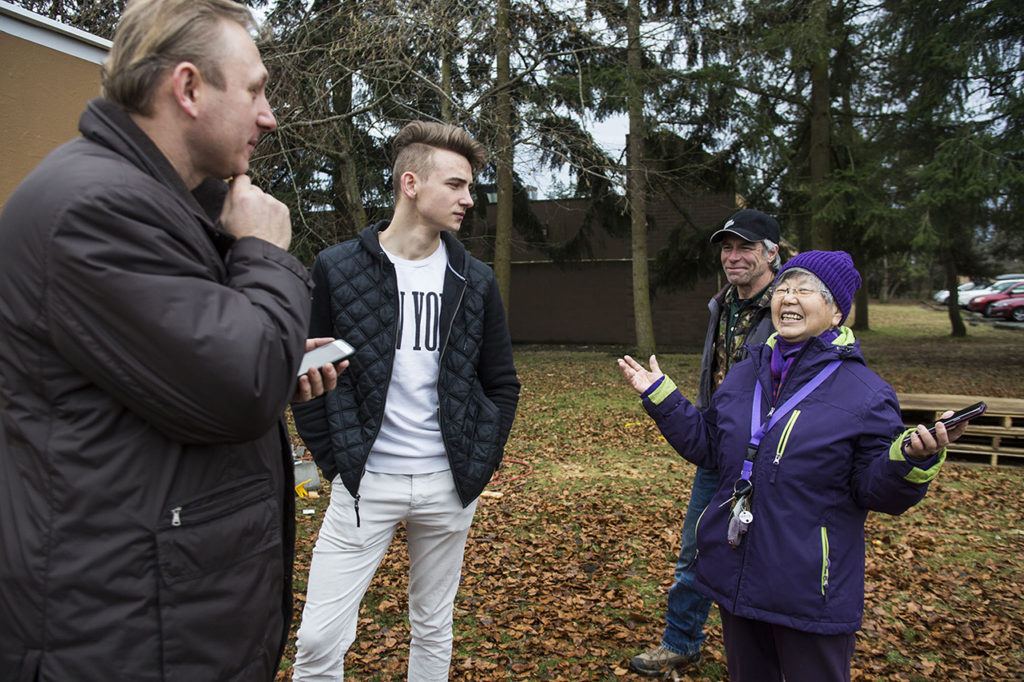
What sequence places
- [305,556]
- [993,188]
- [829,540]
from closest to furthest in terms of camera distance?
[829,540] → [305,556] → [993,188]

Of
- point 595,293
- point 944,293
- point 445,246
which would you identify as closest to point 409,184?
point 445,246

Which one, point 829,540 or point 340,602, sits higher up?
point 829,540

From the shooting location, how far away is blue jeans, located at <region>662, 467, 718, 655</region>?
3.84 meters

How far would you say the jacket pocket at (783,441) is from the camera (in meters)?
2.66

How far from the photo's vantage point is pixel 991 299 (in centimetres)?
3506

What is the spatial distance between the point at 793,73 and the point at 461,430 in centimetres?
1647

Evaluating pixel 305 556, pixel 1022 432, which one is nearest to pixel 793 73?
pixel 1022 432

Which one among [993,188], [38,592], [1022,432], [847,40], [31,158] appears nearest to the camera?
[38,592]

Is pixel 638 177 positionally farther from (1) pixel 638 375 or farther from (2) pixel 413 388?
(2) pixel 413 388

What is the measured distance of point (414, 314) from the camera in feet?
9.93

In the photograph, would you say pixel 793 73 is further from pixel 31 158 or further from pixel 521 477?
pixel 31 158

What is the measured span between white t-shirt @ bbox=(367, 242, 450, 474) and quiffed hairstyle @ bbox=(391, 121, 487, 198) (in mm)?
374

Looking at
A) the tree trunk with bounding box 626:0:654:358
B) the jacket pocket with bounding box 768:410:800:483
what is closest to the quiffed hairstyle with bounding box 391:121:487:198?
the jacket pocket with bounding box 768:410:800:483

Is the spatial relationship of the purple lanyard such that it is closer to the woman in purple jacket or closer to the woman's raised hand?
the woman in purple jacket
